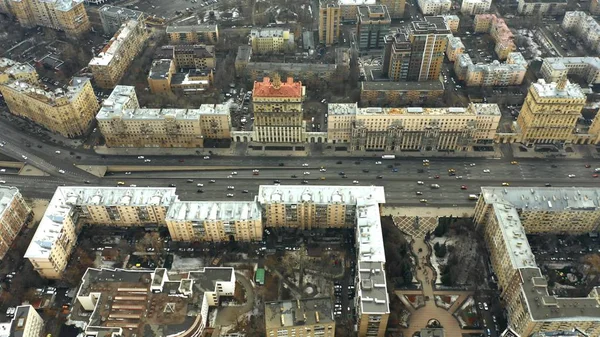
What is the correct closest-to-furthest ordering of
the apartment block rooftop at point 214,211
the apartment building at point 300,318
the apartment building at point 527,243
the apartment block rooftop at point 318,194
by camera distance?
1. the apartment building at point 527,243
2. the apartment building at point 300,318
3. the apartment block rooftop at point 214,211
4. the apartment block rooftop at point 318,194

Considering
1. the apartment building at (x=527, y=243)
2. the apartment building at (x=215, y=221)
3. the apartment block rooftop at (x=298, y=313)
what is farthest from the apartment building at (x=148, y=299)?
the apartment building at (x=527, y=243)

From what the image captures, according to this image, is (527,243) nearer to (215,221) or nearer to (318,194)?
(318,194)

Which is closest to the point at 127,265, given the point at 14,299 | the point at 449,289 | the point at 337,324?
the point at 14,299

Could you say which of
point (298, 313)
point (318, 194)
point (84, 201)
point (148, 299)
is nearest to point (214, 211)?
point (148, 299)

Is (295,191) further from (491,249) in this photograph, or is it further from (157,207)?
(491,249)

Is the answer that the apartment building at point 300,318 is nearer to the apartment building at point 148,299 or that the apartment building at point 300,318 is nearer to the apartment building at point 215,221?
the apartment building at point 148,299

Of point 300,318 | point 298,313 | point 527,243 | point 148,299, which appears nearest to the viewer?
point 300,318
